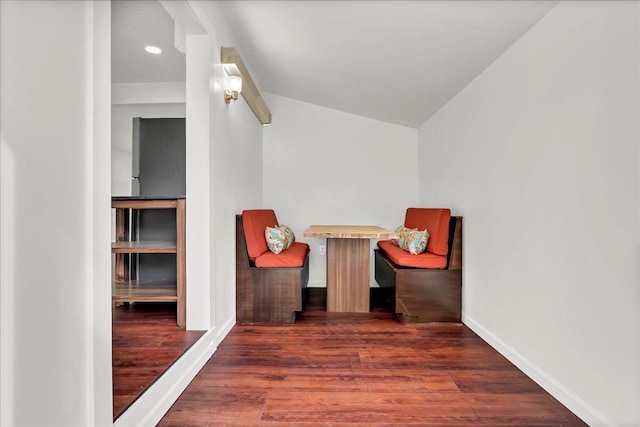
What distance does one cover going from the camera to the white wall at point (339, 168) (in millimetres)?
4262

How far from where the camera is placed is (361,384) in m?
1.85

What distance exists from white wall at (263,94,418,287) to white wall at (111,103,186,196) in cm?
134

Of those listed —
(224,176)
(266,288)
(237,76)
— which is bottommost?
(266,288)

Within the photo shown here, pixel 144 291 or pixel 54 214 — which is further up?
pixel 54 214

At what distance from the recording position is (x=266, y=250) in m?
3.07

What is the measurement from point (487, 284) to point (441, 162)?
1413mm

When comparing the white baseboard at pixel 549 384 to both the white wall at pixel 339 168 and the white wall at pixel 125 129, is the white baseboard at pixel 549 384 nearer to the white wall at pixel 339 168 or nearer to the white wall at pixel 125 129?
the white wall at pixel 339 168

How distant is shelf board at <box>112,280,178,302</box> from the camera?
2.37 meters

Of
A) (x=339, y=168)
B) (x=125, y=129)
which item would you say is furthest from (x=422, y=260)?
(x=125, y=129)

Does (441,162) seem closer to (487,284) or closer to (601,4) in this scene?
(487,284)

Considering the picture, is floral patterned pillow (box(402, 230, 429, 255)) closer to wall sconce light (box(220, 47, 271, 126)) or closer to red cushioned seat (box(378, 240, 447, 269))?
red cushioned seat (box(378, 240, 447, 269))

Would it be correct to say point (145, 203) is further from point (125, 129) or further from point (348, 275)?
point (125, 129)

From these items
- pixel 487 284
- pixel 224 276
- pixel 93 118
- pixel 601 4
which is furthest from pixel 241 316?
pixel 601 4

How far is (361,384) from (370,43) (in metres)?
2.26
